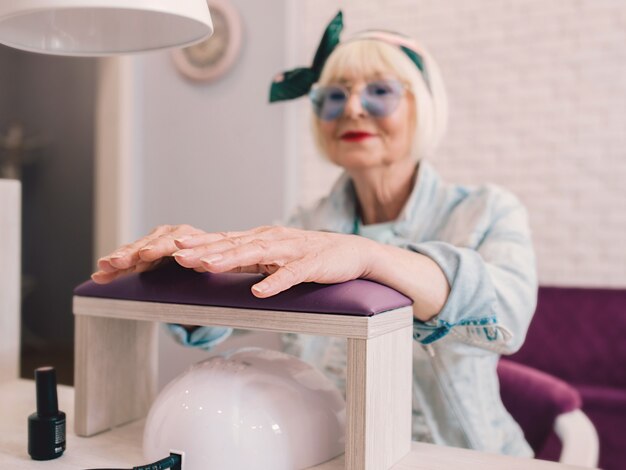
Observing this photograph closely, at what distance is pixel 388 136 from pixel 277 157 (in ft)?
6.69

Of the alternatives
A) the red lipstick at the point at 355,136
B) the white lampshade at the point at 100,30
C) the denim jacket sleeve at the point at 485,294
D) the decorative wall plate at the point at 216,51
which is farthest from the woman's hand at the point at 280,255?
the decorative wall plate at the point at 216,51

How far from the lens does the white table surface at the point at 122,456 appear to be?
75 cm

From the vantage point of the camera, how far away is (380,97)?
4.33ft

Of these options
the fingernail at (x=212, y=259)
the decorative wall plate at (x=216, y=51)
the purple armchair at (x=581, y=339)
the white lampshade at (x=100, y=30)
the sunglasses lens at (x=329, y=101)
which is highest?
the decorative wall plate at (x=216, y=51)

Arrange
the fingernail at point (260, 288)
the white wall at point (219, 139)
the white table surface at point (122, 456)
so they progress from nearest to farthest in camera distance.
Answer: the fingernail at point (260, 288) → the white table surface at point (122, 456) → the white wall at point (219, 139)

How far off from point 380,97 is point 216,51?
2.35 m

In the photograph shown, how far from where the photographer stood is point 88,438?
861 mm

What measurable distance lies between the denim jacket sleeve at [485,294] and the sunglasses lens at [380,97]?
36cm

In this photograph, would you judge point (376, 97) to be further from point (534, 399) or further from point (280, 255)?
point (534, 399)

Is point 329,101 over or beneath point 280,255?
over

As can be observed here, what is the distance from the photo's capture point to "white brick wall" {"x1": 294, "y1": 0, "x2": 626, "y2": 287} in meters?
2.77

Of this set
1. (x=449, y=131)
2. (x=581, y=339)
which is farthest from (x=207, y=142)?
(x=581, y=339)

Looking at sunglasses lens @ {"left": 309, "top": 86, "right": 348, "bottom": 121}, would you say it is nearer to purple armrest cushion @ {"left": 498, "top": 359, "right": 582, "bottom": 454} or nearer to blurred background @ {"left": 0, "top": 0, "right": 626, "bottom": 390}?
purple armrest cushion @ {"left": 498, "top": 359, "right": 582, "bottom": 454}

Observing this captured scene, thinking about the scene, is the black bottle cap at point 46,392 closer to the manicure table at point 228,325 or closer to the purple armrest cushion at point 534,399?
the manicure table at point 228,325
